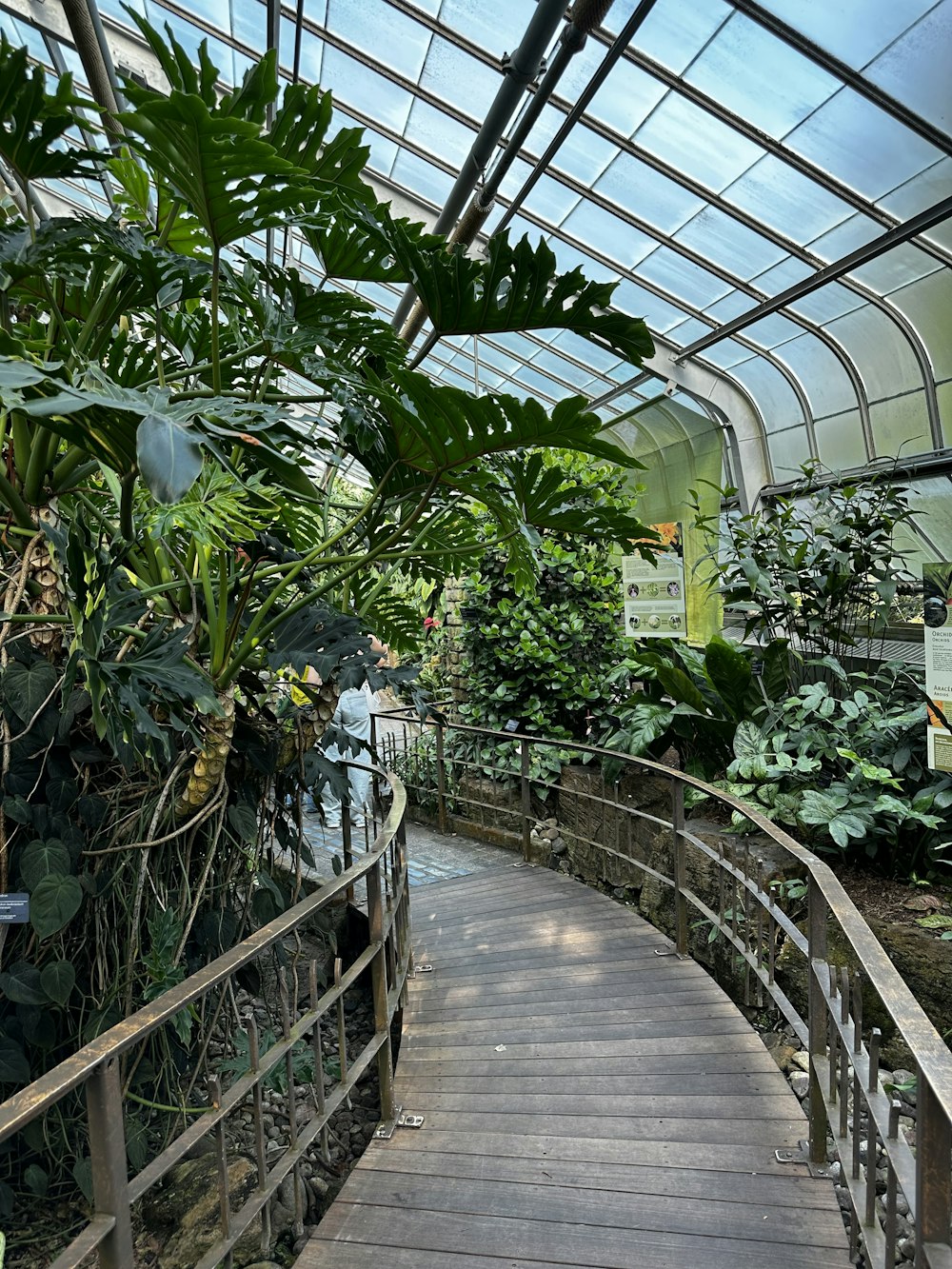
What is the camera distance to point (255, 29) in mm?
5488

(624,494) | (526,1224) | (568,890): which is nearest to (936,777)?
(568,890)

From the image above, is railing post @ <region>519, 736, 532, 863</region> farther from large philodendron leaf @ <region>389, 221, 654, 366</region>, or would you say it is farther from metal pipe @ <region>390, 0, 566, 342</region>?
metal pipe @ <region>390, 0, 566, 342</region>

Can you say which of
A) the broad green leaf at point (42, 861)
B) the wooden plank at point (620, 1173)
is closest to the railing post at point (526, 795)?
the wooden plank at point (620, 1173)

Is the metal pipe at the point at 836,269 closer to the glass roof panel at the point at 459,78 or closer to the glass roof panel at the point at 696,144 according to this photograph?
the glass roof panel at the point at 696,144

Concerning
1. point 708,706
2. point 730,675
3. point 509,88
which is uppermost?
point 509,88

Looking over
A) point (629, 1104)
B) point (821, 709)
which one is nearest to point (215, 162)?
point (629, 1104)

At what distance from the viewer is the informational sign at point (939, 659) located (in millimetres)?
2785

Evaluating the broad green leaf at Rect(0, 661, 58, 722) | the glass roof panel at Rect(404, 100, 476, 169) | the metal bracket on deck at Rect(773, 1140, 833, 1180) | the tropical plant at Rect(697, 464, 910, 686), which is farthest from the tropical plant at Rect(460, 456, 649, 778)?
the broad green leaf at Rect(0, 661, 58, 722)

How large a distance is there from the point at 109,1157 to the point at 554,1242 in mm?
1050

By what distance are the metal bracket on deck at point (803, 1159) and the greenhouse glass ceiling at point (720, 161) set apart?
3.93 metres

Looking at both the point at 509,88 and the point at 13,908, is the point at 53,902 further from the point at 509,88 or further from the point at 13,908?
the point at 509,88

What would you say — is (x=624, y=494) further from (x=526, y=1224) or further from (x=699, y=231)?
(x=526, y=1224)

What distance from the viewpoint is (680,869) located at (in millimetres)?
3197

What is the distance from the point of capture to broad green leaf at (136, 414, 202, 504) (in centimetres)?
94
